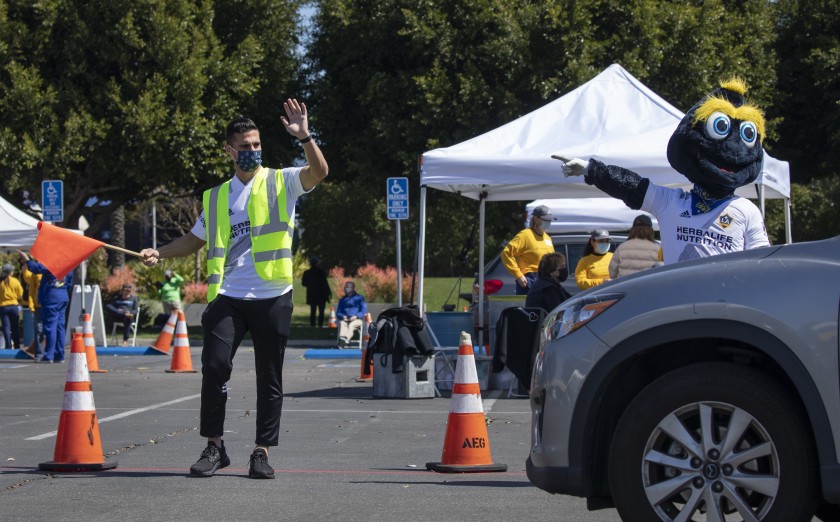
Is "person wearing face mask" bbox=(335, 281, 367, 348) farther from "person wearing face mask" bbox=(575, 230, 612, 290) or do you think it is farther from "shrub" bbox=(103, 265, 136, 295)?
"person wearing face mask" bbox=(575, 230, 612, 290)

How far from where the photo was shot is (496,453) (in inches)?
342

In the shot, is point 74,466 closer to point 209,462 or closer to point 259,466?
point 209,462

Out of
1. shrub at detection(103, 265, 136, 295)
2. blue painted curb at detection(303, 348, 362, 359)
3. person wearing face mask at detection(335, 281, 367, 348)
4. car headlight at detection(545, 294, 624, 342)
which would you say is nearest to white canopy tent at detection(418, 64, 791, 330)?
blue painted curb at detection(303, 348, 362, 359)

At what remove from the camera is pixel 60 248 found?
7.77m

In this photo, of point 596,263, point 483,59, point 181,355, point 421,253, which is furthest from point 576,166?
point 483,59

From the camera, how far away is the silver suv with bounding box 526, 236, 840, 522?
15.6ft

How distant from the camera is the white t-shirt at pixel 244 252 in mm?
7320

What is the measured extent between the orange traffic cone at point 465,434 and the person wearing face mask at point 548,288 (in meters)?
4.68

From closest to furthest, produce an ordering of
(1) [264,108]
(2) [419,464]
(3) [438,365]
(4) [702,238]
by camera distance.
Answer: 1. (4) [702,238]
2. (2) [419,464]
3. (3) [438,365]
4. (1) [264,108]

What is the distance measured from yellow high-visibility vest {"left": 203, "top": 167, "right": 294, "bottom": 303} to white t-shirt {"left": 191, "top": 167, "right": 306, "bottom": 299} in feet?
0.08

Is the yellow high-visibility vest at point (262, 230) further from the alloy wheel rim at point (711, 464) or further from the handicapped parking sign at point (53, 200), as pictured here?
the handicapped parking sign at point (53, 200)

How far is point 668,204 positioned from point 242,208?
7.50 ft

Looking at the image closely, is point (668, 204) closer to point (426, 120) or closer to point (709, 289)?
point (709, 289)

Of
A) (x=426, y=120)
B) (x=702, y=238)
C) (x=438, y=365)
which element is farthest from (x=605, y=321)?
(x=426, y=120)
